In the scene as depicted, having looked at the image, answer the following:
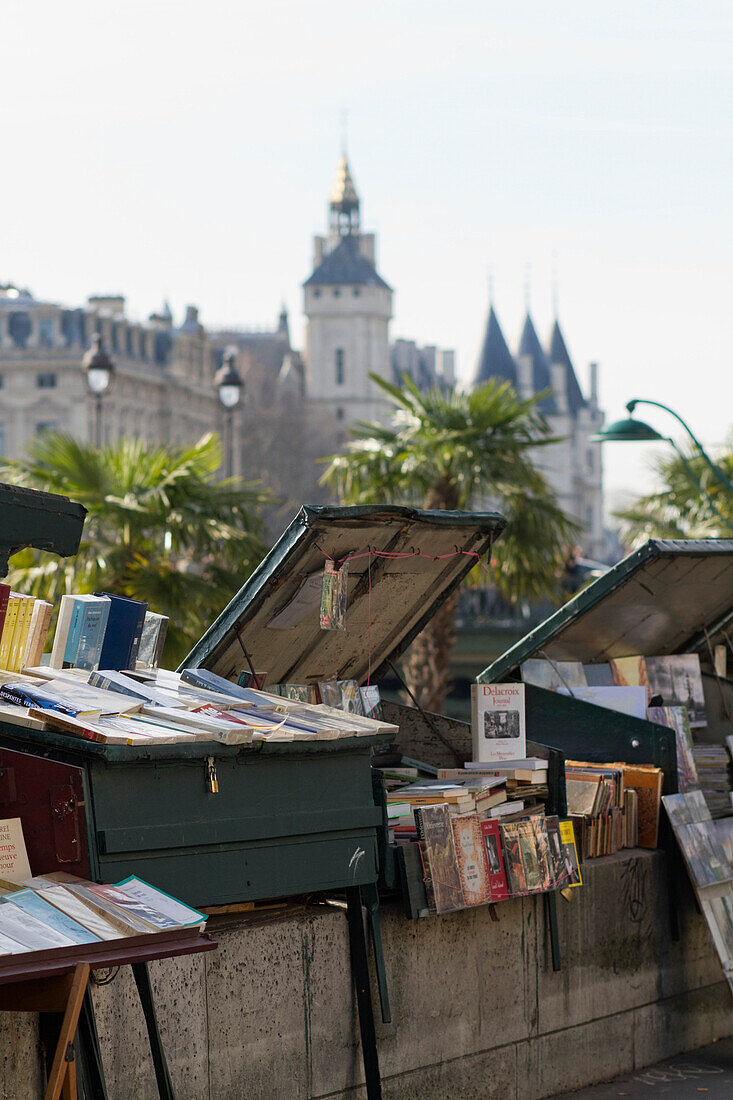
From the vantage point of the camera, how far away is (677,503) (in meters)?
21.2

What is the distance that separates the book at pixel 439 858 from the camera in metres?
5.62

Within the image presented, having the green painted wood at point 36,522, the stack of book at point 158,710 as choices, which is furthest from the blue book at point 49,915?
the green painted wood at point 36,522

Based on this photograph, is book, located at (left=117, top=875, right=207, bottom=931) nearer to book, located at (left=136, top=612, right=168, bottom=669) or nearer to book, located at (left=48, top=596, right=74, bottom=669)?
book, located at (left=48, top=596, right=74, bottom=669)

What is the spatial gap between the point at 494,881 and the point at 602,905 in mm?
1012

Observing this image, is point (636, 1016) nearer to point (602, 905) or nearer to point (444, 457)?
point (602, 905)

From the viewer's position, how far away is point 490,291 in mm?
121125

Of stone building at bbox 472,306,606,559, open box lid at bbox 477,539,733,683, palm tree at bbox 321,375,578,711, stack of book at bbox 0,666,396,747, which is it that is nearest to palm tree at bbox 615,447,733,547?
palm tree at bbox 321,375,578,711

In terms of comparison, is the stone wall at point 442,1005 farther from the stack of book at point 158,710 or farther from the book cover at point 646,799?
the stack of book at point 158,710

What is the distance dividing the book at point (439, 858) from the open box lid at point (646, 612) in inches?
72.5

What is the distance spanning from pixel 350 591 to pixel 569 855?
1.44 metres

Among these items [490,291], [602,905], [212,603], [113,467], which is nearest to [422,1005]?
[602,905]

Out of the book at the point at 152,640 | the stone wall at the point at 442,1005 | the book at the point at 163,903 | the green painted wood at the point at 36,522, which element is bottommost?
the stone wall at the point at 442,1005

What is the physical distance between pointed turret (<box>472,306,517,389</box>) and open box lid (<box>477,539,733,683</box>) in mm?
111207

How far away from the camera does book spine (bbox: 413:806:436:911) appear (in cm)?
562
